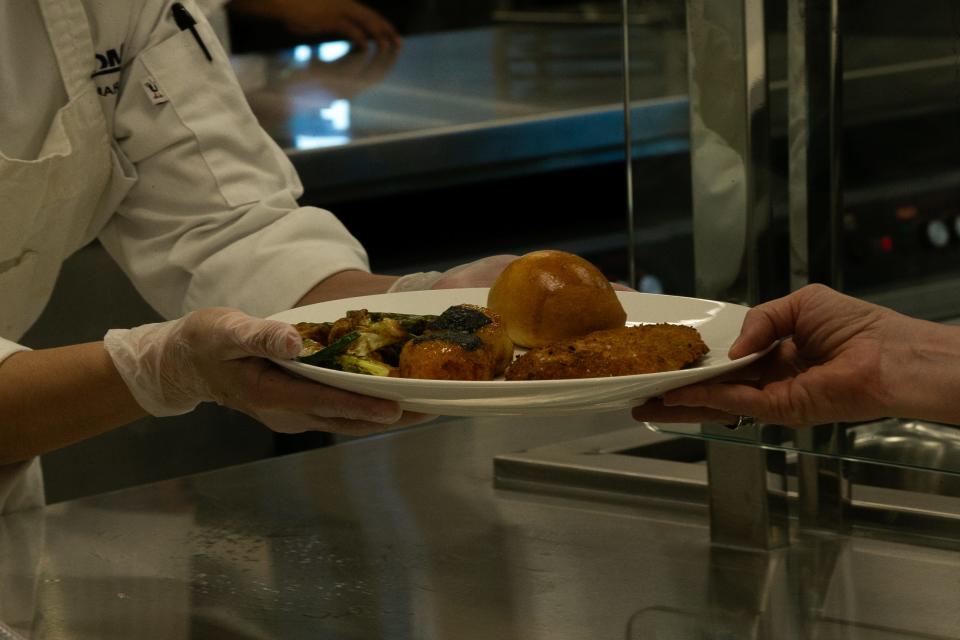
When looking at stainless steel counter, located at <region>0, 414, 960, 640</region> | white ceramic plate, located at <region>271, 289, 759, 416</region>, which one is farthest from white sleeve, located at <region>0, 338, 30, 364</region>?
white ceramic plate, located at <region>271, 289, 759, 416</region>

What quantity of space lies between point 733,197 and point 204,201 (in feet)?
2.08

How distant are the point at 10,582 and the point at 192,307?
462mm

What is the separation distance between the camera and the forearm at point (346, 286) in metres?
1.31

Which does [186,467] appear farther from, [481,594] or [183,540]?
[481,594]

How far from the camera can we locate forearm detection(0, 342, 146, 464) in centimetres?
111

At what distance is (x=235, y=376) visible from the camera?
3.08 ft

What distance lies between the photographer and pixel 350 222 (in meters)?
2.30

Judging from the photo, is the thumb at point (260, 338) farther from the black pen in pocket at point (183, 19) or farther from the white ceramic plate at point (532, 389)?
the black pen in pocket at point (183, 19)

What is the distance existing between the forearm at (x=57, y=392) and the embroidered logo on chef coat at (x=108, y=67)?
357mm

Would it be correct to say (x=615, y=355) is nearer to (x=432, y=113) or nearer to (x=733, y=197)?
(x=733, y=197)

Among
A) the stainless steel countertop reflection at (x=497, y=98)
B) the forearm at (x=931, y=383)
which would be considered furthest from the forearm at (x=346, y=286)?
the forearm at (x=931, y=383)

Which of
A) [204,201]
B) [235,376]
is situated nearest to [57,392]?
[235,376]

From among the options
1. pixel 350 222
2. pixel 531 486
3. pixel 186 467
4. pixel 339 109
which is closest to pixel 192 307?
pixel 531 486

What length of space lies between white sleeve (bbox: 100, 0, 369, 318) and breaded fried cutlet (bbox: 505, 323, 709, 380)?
0.53 metres
